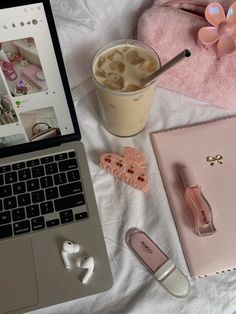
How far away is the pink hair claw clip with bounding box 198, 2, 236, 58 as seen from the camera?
564 mm

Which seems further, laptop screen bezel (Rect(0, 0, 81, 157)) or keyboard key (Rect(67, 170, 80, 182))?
keyboard key (Rect(67, 170, 80, 182))

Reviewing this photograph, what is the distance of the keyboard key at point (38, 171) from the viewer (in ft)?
1.74

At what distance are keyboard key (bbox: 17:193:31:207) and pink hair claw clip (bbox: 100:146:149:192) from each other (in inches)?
4.6

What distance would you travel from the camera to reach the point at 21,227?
500 mm

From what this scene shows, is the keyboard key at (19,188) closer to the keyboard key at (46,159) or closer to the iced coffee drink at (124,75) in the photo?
the keyboard key at (46,159)

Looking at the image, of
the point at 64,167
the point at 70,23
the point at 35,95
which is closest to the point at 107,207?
the point at 64,167

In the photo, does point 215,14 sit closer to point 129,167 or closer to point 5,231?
point 129,167

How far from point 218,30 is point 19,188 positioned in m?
0.37

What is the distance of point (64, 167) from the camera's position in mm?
535

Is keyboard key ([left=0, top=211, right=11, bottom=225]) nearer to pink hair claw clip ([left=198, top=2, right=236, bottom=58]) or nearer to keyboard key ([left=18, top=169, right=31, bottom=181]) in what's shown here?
keyboard key ([left=18, top=169, right=31, bottom=181])

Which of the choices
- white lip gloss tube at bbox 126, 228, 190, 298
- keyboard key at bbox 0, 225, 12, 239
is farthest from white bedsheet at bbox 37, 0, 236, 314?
keyboard key at bbox 0, 225, 12, 239

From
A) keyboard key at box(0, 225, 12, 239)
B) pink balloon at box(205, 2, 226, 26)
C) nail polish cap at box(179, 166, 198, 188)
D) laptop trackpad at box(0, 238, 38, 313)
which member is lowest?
laptop trackpad at box(0, 238, 38, 313)

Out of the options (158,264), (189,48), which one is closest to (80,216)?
(158,264)

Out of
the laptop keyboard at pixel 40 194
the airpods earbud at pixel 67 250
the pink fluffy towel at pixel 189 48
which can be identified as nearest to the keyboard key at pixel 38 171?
the laptop keyboard at pixel 40 194
